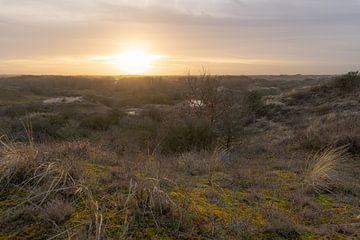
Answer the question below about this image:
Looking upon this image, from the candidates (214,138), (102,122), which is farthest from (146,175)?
(102,122)

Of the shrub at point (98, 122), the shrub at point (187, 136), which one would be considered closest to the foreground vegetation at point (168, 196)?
the shrub at point (187, 136)

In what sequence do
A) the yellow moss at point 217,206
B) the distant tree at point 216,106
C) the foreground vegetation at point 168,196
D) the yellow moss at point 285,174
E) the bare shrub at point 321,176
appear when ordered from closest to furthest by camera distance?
the foreground vegetation at point 168,196, the yellow moss at point 217,206, the bare shrub at point 321,176, the yellow moss at point 285,174, the distant tree at point 216,106

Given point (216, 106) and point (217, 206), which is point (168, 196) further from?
point (216, 106)

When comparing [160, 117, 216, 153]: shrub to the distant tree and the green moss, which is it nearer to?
the distant tree

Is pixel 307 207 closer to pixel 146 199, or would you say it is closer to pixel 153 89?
pixel 146 199

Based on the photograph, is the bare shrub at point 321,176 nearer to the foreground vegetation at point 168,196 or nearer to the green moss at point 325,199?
the foreground vegetation at point 168,196

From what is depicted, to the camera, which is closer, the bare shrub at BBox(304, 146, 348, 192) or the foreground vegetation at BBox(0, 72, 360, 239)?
the foreground vegetation at BBox(0, 72, 360, 239)

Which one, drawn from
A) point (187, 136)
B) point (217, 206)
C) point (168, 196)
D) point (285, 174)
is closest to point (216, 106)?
point (187, 136)

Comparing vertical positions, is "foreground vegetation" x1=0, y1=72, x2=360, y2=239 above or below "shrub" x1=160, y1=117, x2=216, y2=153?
above

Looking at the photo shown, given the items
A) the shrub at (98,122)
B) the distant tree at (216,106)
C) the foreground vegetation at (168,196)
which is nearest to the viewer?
the foreground vegetation at (168,196)

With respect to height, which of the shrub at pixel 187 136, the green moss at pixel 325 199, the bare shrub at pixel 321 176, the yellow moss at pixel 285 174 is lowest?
the shrub at pixel 187 136

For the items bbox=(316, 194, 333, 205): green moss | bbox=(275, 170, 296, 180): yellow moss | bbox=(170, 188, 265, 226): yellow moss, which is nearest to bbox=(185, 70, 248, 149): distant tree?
bbox=(275, 170, 296, 180): yellow moss

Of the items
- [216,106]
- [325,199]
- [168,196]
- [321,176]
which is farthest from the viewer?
[216,106]

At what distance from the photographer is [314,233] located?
446 centimetres
